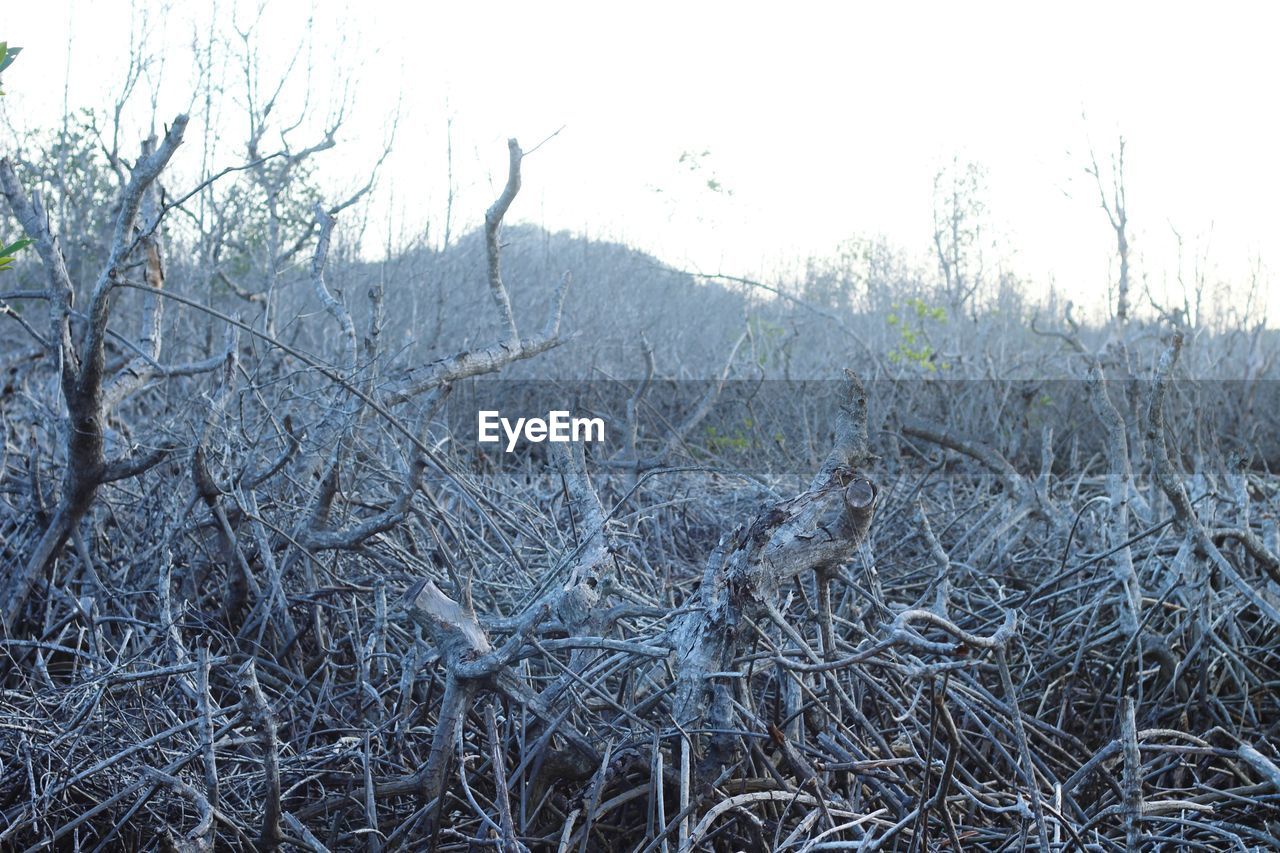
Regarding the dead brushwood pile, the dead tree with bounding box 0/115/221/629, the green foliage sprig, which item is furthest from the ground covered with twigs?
the green foliage sprig

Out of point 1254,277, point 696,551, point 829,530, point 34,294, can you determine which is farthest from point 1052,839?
point 1254,277

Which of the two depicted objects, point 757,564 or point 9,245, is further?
point 757,564

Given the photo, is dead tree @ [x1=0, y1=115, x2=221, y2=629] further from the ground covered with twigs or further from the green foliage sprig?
the green foliage sprig

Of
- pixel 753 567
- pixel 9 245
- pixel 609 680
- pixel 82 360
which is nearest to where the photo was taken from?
pixel 9 245

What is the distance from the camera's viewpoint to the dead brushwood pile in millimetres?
2117

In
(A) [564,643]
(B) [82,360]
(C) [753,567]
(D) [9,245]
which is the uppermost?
(D) [9,245]

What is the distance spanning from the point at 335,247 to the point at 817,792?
7.75 metres

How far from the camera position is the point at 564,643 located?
2111 mm

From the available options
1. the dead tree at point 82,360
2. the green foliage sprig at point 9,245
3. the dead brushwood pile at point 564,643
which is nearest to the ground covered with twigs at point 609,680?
the dead brushwood pile at point 564,643

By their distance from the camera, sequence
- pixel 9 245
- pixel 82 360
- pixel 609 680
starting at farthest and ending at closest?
pixel 82 360
pixel 609 680
pixel 9 245

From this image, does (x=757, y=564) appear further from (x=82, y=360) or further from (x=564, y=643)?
(x=82, y=360)

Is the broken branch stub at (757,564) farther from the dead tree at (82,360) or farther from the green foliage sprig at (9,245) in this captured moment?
the dead tree at (82,360)

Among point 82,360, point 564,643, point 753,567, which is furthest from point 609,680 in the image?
point 82,360

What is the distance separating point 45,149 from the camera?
8148mm
